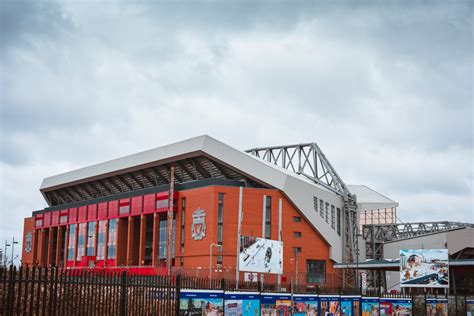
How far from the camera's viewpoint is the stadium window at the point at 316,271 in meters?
95.1

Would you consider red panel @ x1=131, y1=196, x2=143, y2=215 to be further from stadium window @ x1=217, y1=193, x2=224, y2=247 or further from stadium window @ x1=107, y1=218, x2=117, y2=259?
stadium window @ x1=217, y1=193, x2=224, y2=247

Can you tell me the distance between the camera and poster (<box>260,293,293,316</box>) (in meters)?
29.0

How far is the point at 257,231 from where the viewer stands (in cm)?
9106

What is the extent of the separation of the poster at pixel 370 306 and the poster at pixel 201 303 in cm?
1480

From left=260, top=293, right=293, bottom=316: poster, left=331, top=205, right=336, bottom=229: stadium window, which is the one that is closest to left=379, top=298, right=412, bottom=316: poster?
left=260, top=293, right=293, bottom=316: poster

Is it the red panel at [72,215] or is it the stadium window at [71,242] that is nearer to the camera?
the stadium window at [71,242]

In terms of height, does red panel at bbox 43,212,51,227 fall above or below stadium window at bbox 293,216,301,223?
above

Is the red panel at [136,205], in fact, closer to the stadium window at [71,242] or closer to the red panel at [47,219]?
the stadium window at [71,242]

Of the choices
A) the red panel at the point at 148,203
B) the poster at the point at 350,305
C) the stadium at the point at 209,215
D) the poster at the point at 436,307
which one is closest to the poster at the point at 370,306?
the poster at the point at 350,305

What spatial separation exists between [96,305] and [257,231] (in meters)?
72.8

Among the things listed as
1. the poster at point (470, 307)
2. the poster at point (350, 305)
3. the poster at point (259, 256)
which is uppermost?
the poster at point (259, 256)

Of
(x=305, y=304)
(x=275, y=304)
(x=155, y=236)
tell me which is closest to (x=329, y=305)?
(x=305, y=304)

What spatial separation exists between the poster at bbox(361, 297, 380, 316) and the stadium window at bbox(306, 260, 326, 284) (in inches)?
2222

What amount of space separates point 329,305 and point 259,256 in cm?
507
